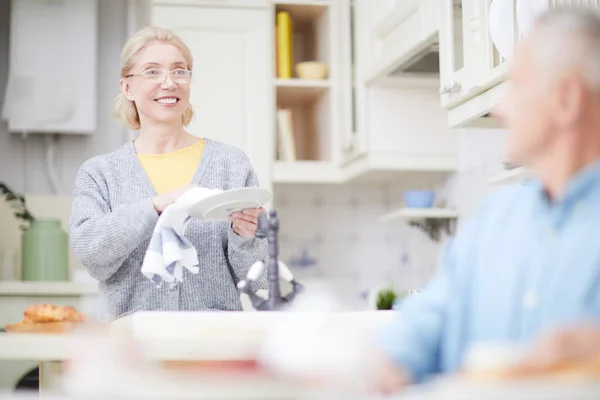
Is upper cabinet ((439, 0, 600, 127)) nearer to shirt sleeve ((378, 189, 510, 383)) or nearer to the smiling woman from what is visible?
the smiling woman

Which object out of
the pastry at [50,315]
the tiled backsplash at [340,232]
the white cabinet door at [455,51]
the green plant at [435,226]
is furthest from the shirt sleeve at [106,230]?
the tiled backsplash at [340,232]

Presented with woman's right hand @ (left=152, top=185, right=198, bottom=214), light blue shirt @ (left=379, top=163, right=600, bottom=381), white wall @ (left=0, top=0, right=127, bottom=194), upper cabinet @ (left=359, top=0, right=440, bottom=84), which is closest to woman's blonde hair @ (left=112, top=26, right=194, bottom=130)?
woman's right hand @ (left=152, top=185, right=198, bottom=214)

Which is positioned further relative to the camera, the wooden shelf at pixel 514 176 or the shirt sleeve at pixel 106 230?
the wooden shelf at pixel 514 176

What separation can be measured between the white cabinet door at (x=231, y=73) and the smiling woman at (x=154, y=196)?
4.09 ft

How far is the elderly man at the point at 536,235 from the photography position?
2.76 ft

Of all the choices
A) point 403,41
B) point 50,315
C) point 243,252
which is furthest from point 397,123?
point 50,315

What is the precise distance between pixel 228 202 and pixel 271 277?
0.20 metres

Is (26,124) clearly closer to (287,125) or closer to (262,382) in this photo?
(287,125)

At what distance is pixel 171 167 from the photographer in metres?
1.89

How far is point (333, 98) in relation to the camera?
336 centimetres

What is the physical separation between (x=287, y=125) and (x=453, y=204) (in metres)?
0.69

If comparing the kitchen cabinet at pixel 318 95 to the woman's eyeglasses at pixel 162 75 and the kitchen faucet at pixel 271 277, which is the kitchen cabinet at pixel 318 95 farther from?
the kitchen faucet at pixel 271 277

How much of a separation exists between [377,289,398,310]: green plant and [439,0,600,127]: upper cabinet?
832 mm

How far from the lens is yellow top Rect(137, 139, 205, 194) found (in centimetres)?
187
